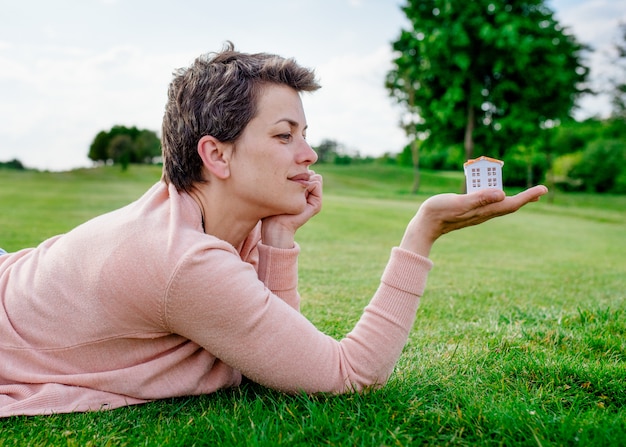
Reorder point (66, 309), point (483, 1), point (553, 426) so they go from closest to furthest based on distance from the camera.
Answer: point (553, 426)
point (66, 309)
point (483, 1)

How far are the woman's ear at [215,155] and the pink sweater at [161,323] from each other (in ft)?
0.51

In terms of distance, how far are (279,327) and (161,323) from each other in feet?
1.41

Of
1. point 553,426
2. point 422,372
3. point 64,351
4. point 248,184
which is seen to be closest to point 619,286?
point 422,372

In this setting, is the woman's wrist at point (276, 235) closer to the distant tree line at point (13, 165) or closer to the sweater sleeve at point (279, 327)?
the sweater sleeve at point (279, 327)

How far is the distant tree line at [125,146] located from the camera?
2162 inches

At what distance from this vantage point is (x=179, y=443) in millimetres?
1826

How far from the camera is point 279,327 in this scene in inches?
74.5

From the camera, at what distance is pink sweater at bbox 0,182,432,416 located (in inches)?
73.4

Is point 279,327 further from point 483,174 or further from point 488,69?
point 488,69

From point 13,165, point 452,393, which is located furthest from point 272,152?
point 13,165

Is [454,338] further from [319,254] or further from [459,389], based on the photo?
[319,254]

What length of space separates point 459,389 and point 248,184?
3.79 ft

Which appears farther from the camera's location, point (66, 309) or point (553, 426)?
point (66, 309)

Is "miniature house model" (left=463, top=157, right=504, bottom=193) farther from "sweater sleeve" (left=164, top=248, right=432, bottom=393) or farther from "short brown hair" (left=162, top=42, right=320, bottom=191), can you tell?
"short brown hair" (left=162, top=42, right=320, bottom=191)
